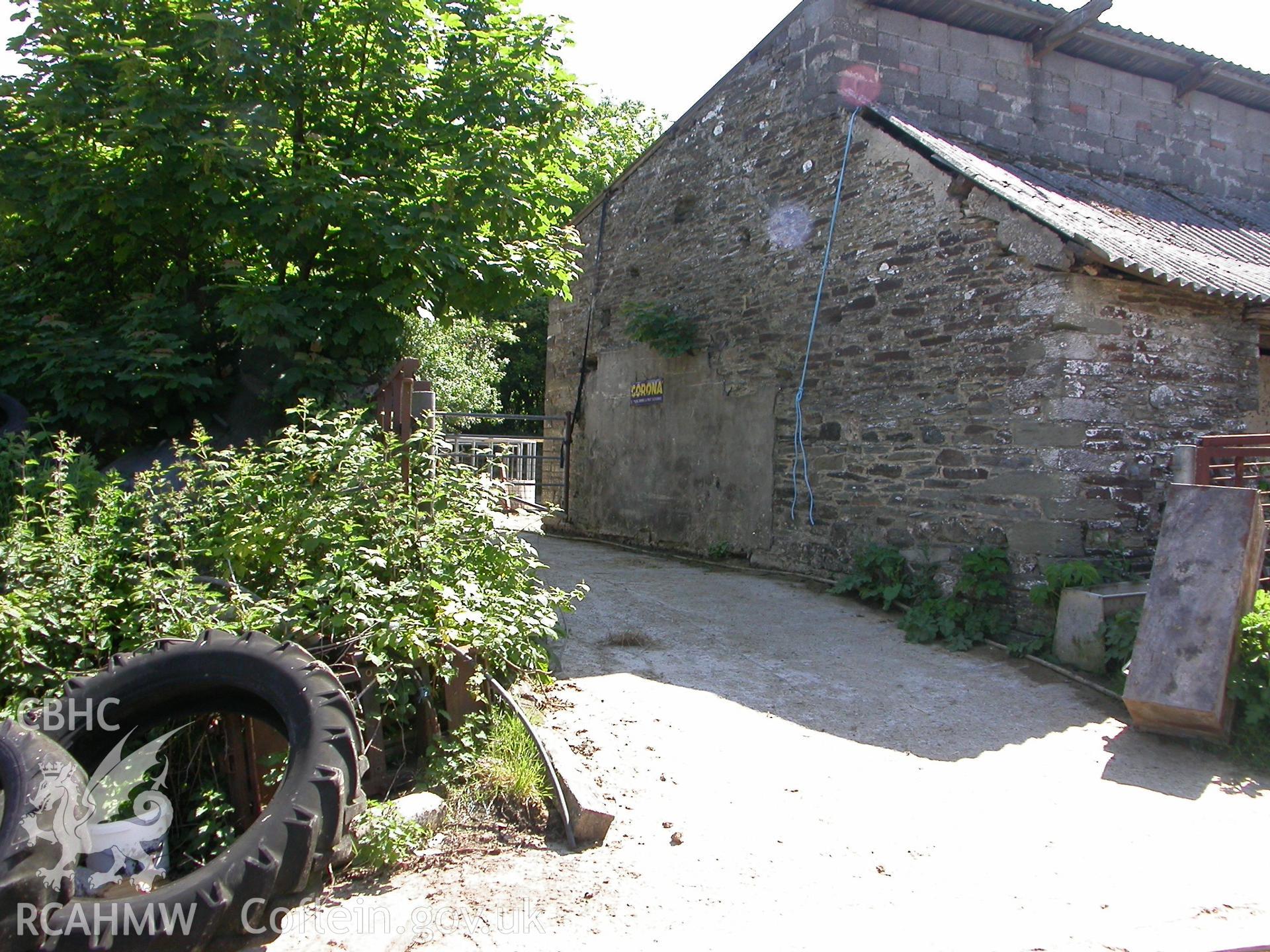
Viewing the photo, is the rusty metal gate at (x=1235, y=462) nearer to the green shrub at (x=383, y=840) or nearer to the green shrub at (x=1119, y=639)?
the green shrub at (x=1119, y=639)

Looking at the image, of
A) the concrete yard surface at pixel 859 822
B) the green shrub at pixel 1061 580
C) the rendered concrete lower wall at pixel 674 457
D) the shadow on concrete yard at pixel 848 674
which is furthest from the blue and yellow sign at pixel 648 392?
the green shrub at pixel 1061 580

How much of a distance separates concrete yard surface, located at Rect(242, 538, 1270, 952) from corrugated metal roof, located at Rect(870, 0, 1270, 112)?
6397 mm

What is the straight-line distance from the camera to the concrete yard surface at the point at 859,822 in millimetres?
3316

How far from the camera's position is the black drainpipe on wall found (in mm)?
12312

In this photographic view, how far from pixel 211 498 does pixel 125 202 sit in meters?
2.89

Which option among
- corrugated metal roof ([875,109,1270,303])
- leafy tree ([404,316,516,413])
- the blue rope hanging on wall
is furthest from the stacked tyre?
leafy tree ([404,316,516,413])

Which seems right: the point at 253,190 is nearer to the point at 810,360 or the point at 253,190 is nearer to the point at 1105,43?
the point at 810,360

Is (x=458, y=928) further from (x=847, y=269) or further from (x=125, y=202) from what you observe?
(x=847, y=269)

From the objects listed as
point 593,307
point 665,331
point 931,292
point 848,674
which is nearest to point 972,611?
point 848,674

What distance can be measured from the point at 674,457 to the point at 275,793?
7758mm

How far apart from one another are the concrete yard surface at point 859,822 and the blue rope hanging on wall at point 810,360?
104 inches

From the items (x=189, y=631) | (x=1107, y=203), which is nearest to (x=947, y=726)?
(x=189, y=631)

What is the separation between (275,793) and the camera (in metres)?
3.47

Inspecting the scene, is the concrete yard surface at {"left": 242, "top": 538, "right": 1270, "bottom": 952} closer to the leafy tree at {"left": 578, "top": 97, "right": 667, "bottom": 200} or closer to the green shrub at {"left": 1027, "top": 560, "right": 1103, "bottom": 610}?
the green shrub at {"left": 1027, "top": 560, "right": 1103, "bottom": 610}
